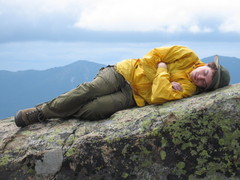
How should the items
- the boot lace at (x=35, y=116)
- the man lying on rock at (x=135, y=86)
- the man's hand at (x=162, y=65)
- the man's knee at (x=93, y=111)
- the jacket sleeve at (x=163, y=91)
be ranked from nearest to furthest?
the jacket sleeve at (x=163, y=91), the man lying on rock at (x=135, y=86), the man's knee at (x=93, y=111), the man's hand at (x=162, y=65), the boot lace at (x=35, y=116)

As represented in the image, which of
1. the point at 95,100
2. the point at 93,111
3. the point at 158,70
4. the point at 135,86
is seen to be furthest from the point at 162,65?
the point at 93,111

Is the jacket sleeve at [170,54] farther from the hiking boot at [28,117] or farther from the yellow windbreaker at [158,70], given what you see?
the hiking boot at [28,117]

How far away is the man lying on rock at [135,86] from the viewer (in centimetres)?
746

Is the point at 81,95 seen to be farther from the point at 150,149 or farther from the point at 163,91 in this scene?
the point at 150,149

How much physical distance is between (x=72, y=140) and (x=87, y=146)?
46cm

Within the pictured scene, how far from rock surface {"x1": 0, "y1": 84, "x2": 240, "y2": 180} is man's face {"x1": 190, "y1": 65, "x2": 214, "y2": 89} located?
68 cm

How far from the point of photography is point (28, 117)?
310 inches

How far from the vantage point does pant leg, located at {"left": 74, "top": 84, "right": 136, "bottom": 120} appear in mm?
7609

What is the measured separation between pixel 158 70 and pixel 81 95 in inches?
85.8

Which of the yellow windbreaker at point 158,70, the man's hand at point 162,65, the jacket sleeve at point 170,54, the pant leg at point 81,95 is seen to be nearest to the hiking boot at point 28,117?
the pant leg at point 81,95

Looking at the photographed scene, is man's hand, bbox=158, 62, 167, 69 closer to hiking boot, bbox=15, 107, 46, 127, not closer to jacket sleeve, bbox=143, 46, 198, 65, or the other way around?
jacket sleeve, bbox=143, 46, 198, 65

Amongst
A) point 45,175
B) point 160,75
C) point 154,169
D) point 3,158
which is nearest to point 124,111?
point 160,75

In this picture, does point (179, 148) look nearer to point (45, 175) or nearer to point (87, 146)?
point (87, 146)

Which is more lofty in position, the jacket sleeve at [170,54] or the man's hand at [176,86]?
the jacket sleeve at [170,54]
